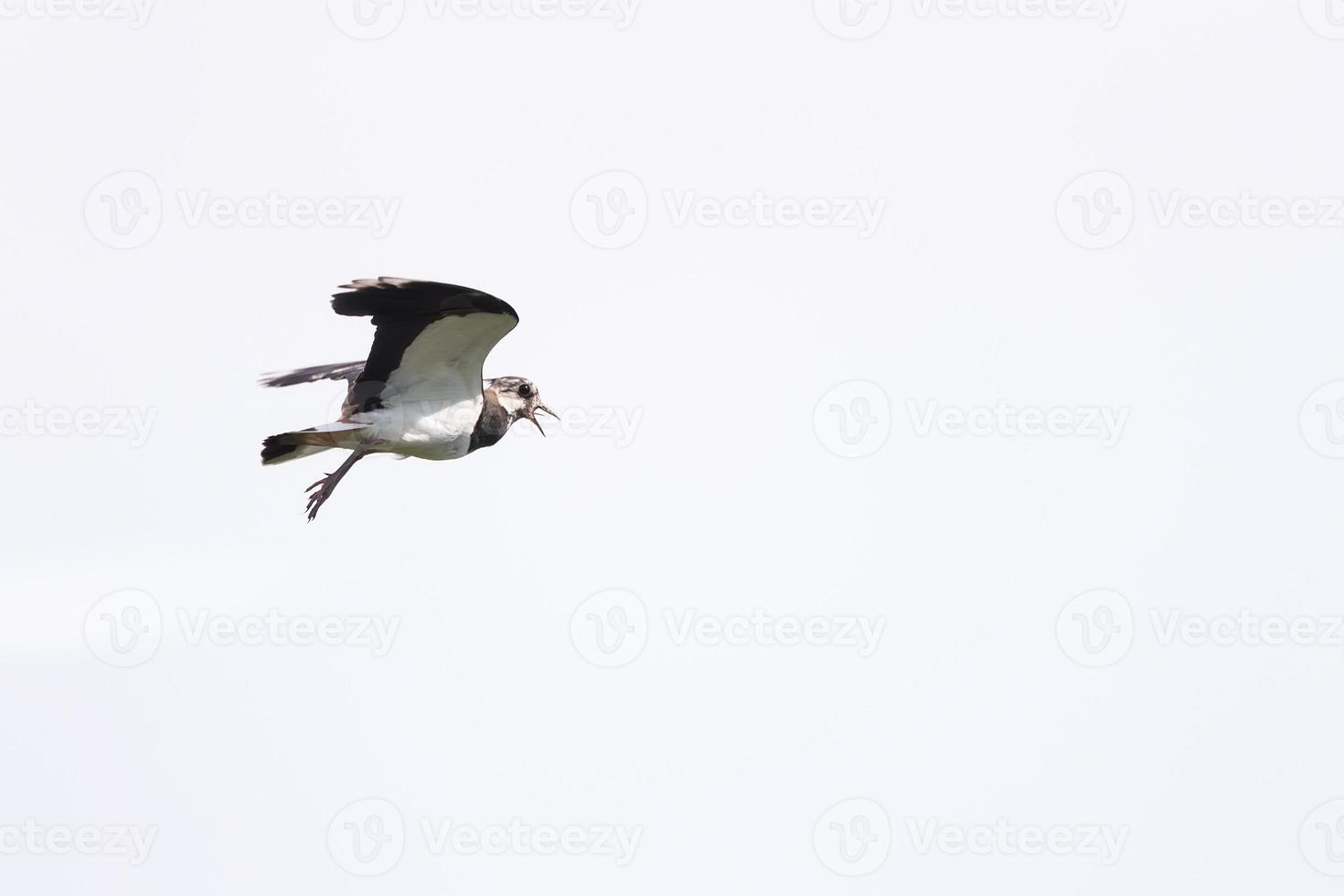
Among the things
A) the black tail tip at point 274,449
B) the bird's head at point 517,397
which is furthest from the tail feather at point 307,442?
the bird's head at point 517,397

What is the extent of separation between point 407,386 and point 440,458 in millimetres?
1201

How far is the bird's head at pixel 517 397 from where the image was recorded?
1008 inches

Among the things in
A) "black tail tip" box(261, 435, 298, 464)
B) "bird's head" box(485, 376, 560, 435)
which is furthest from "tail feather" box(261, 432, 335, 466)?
"bird's head" box(485, 376, 560, 435)

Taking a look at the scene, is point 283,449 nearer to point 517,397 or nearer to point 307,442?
point 307,442

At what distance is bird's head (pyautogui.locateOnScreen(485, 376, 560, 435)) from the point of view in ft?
84.0

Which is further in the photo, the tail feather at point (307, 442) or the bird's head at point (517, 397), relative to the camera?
the bird's head at point (517, 397)

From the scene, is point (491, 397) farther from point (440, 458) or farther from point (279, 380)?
point (279, 380)

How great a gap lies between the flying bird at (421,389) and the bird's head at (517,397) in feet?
0.04

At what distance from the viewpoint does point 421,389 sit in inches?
965

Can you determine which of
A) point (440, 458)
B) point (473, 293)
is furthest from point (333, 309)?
point (440, 458)

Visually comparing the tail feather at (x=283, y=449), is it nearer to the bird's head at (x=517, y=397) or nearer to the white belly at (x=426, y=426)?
the white belly at (x=426, y=426)

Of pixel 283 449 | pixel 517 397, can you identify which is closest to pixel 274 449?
pixel 283 449

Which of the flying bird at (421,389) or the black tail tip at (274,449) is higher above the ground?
the flying bird at (421,389)

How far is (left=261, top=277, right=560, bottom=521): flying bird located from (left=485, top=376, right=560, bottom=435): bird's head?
0.04 ft
